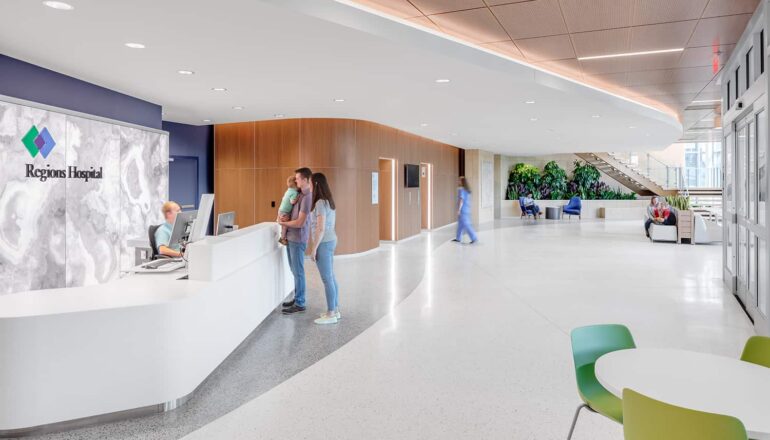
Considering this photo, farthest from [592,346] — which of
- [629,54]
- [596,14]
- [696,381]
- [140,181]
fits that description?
[140,181]

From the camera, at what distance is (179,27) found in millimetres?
4801

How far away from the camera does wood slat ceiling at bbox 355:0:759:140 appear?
5195mm

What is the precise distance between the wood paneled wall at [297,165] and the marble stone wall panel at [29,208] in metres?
5.07

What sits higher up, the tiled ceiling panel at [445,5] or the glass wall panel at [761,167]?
the tiled ceiling panel at [445,5]

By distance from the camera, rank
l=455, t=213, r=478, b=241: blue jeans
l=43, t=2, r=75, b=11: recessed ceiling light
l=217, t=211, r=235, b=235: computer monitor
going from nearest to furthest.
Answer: l=43, t=2, r=75, b=11: recessed ceiling light → l=217, t=211, r=235, b=235: computer monitor → l=455, t=213, r=478, b=241: blue jeans

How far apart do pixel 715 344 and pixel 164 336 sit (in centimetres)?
500

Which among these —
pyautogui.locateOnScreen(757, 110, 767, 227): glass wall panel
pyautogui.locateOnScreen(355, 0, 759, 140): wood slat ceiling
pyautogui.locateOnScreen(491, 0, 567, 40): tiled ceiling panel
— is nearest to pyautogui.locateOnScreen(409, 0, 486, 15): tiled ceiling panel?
pyautogui.locateOnScreen(355, 0, 759, 140): wood slat ceiling

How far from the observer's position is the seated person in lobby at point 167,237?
534 cm

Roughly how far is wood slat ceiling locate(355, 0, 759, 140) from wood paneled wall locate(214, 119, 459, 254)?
15.8 feet

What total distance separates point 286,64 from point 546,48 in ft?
11.1

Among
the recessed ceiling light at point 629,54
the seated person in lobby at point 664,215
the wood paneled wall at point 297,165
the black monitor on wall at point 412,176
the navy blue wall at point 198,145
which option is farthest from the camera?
the black monitor on wall at point 412,176

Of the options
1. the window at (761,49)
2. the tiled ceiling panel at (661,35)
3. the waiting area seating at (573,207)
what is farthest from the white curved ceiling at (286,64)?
the waiting area seating at (573,207)

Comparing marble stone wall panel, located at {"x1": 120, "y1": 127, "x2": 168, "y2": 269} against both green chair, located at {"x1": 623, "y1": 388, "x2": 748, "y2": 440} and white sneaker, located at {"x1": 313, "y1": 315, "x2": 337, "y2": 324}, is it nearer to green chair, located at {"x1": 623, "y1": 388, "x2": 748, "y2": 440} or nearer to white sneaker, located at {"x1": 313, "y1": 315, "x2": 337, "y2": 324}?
white sneaker, located at {"x1": 313, "y1": 315, "x2": 337, "y2": 324}

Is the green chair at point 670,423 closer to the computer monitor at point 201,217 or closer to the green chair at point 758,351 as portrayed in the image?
the green chair at point 758,351
